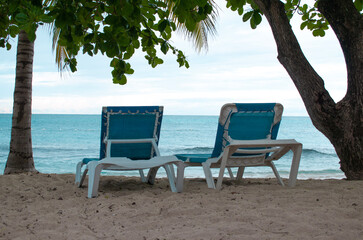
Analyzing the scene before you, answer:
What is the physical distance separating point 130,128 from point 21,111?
2497 mm

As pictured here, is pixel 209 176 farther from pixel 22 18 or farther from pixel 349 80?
pixel 22 18

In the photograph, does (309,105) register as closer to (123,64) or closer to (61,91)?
(123,64)

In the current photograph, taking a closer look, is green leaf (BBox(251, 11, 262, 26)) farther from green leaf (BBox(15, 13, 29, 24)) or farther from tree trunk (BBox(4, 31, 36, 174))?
tree trunk (BBox(4, 31, 36, 174))

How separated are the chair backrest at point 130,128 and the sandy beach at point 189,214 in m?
0.55

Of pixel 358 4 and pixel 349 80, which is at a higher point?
pixel 358 4

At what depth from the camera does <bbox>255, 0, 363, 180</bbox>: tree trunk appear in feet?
14.5

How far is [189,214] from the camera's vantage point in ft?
9.65

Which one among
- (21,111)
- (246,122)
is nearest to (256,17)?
(246,122)

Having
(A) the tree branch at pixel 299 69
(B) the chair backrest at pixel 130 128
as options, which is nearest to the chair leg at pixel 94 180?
(B) the chair backrest at pixel 130 128

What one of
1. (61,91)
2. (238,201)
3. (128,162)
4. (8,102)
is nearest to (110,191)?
(128,162)

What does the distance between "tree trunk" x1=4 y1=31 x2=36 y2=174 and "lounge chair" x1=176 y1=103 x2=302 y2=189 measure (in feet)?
9.77

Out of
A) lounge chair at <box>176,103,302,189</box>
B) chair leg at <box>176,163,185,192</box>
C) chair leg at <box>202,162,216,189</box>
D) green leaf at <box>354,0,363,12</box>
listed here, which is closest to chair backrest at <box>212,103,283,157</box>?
lounge chair at <box>176,103,302,189</box>

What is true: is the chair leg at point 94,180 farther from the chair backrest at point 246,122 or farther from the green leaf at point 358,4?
the green leaf at point 358,4

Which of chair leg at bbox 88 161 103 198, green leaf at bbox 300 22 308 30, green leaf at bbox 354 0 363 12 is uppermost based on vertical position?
green leaf at bbox 354 0 363 12
